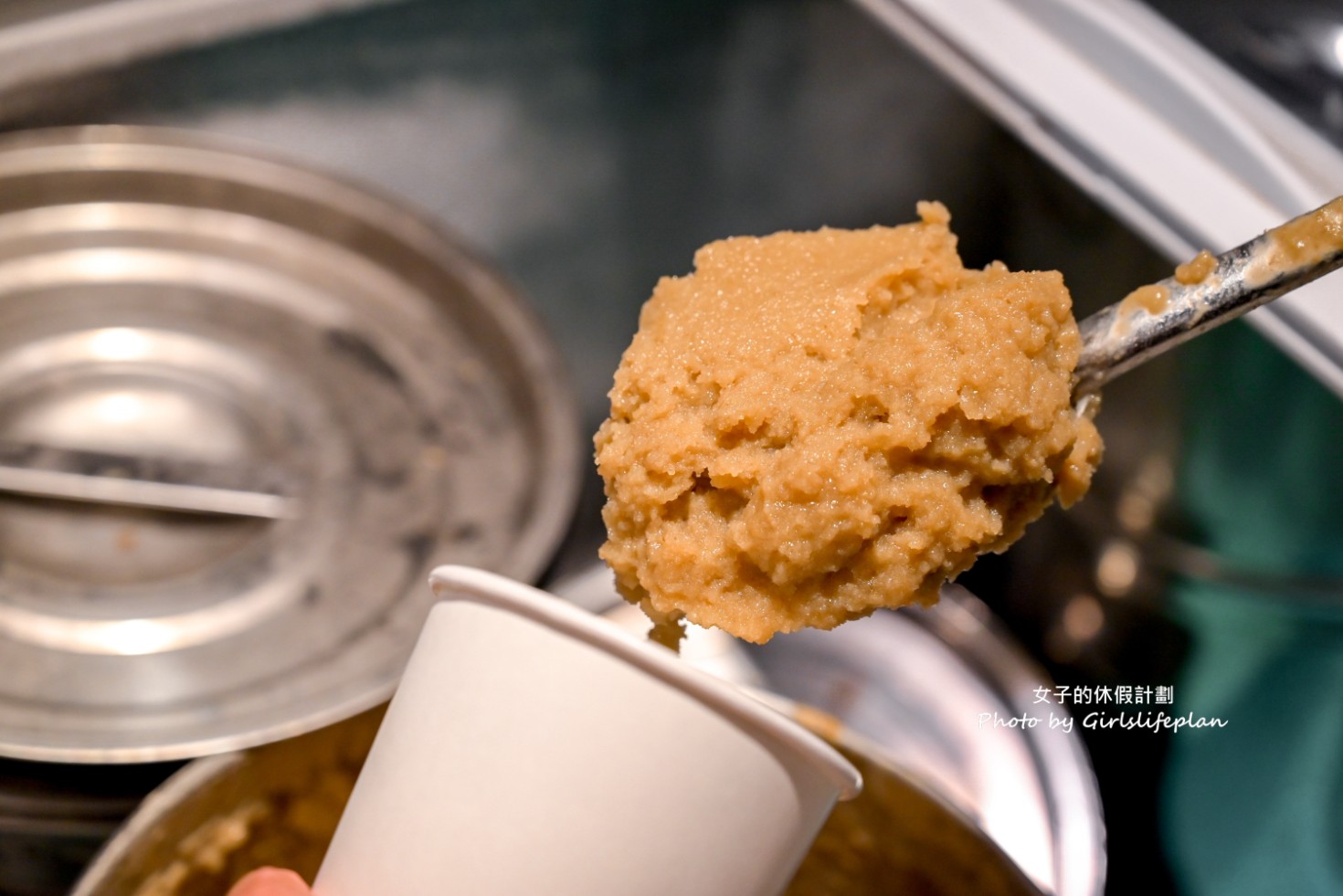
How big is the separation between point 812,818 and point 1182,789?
49 centimetres

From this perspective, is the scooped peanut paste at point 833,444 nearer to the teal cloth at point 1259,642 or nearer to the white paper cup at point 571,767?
the white paper cup at point 571,767

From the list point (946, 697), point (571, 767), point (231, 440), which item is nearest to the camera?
point (571, 767)

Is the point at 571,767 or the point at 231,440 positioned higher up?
the point at 231,440

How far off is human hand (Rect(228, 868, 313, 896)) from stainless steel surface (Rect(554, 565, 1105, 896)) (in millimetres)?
337

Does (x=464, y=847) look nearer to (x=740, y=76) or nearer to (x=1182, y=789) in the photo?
(x=1182, y=789)

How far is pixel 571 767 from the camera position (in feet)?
1.37

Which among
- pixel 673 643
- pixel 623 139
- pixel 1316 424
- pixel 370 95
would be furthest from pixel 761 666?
pixel 370 95

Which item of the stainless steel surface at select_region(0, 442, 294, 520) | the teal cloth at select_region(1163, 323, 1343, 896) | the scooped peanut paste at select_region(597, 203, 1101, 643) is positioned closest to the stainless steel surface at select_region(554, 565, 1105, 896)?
the teal cloth at select_region(1163, 323, 1343, 896)

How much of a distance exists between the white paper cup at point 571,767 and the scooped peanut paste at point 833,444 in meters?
0.06

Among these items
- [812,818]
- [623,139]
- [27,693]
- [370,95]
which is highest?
[370,95]

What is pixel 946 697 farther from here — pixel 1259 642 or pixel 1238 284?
pixel 1238 284

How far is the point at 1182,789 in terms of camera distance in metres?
0.83

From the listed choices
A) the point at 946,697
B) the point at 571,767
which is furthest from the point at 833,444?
the point at 946,697

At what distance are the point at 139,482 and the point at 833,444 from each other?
0.64 m
